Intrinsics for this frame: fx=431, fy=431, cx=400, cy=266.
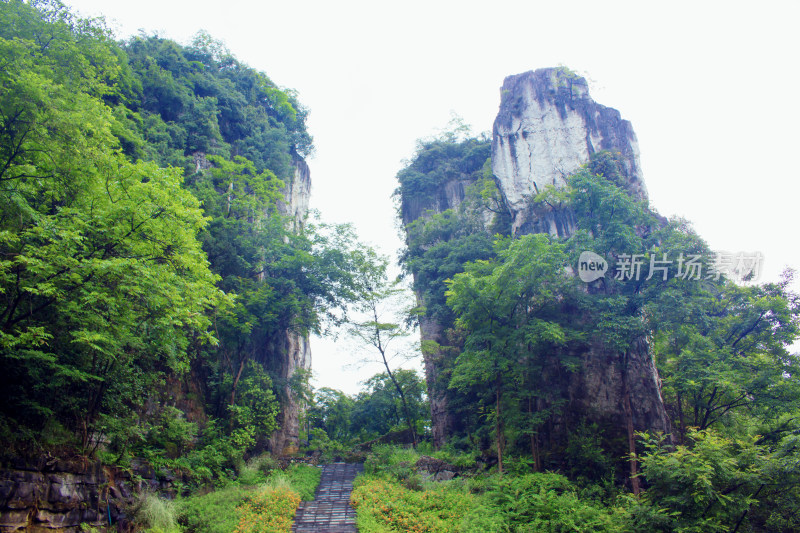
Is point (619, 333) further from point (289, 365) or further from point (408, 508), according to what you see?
point (289, 365)

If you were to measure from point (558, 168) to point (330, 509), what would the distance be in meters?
15.6

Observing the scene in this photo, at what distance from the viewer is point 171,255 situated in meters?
8.30

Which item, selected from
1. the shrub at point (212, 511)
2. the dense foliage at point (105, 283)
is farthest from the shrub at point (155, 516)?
the dense foliage at point (105, 283)

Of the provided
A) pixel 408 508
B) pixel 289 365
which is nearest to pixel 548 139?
pixel 289 365

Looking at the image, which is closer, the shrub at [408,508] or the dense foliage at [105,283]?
the dense foliage at [105,283]

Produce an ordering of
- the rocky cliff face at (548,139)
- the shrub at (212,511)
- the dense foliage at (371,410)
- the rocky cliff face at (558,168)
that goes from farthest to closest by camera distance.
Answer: the dense foliage at (371,410) < the rocky cliff face at (548,139) < the rocky cliff face at (558,168) < the shrub at (212,511)

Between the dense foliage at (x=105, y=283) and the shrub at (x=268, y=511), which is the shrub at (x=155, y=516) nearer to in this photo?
the dense foliage at (x=105, y=283)

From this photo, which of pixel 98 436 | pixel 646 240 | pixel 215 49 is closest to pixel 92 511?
pixel 98 436

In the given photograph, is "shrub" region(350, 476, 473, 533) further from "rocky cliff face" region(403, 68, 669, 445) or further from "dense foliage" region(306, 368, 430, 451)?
"dense foliage" region(306, 368, 430, 451)

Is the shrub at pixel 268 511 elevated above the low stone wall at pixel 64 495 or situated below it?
below

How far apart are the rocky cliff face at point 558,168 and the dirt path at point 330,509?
576 cm

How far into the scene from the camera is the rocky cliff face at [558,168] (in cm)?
1410

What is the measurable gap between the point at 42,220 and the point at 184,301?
8.33 ft

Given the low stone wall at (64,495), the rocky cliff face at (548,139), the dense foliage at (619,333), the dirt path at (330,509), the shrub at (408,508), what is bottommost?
the dirt path at (330,509)
